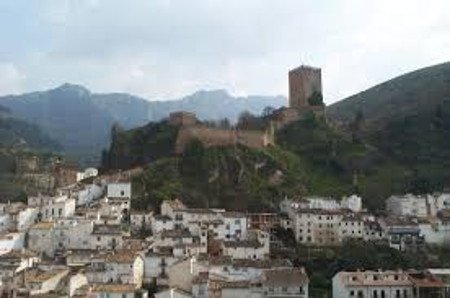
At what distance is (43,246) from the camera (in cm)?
6638

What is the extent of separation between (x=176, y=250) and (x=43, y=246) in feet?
40.0

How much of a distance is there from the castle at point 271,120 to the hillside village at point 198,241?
0.63ft

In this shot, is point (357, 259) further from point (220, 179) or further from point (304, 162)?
point (304, 162)

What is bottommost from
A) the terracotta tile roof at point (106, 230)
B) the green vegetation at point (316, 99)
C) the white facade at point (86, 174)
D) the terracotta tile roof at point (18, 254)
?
the terracotta tile roof at point (18, 254)

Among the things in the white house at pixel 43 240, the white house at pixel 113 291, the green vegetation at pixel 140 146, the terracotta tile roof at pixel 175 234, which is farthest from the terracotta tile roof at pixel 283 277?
the green vegetation at pixel 140 146

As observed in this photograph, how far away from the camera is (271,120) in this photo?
97375mm

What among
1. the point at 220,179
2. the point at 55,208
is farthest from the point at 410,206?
the point at 55,208

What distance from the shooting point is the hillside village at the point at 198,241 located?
181 feet

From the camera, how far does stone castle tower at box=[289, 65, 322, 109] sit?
352ft

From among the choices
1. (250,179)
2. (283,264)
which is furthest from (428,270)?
(250,179)

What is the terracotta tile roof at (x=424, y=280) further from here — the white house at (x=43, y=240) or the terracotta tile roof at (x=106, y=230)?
the white house at (x=43, y=240)

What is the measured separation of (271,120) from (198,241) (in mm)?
35301

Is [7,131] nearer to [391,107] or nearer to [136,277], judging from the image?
[391,107]

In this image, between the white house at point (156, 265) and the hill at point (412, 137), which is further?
the hill at point (412, 137)
